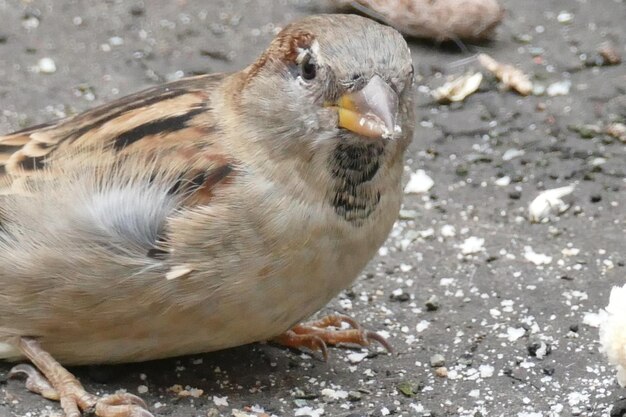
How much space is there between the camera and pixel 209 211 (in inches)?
112

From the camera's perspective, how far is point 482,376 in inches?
129

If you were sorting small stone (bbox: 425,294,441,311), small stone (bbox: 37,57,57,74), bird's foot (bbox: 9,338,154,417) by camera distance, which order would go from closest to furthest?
bird's foot (bbox: 9,338,154,417), small stone (bbox: 425,294,441,311), small stone (bbox: 37,57,57,74)

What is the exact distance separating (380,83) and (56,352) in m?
1.12

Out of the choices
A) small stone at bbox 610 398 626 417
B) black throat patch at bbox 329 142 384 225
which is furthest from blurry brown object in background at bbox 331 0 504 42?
small stone at bbox 610 398 626 417

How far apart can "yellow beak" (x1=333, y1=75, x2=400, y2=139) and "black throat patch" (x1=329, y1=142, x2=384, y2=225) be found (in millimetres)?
81

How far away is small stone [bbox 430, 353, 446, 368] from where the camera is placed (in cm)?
332

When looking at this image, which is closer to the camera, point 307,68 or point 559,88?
point 307,68

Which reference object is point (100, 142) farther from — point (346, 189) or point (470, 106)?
point (470, 106)

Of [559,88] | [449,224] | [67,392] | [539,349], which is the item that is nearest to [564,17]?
[559,88]

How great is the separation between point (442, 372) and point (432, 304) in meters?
0.38

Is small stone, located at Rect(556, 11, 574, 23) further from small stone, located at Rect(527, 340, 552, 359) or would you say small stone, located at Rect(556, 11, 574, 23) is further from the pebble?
small stone, located at Rect(527, 340, 552, 359)

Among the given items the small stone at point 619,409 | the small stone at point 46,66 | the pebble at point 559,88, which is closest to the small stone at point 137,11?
the small stone at point 46,66

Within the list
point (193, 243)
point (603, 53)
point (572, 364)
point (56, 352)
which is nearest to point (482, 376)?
point (572, 364)

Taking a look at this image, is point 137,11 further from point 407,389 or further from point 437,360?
point 407,389
